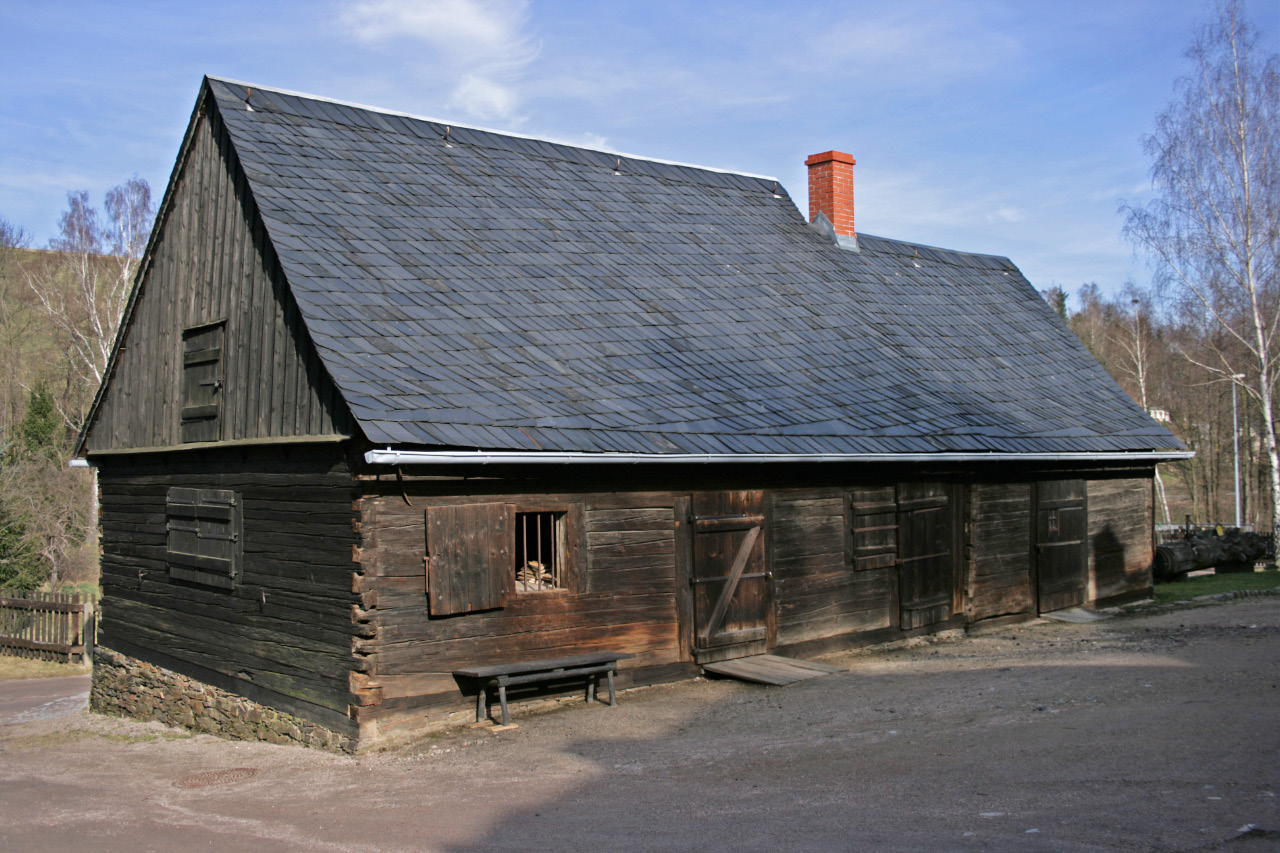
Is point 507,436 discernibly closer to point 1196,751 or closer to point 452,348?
point 452,348

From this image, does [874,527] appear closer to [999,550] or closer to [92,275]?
[999,550]

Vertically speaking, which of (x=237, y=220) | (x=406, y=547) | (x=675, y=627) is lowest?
(x=675, y=627)

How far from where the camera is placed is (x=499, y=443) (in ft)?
30.5

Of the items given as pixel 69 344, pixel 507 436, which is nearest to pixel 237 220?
pixel 507 436

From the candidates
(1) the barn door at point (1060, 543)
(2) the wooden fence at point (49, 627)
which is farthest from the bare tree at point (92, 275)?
(1) the barn door at point (1060, 543)

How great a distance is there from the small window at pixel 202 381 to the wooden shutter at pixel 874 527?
726 centimetres

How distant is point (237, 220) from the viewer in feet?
37.6

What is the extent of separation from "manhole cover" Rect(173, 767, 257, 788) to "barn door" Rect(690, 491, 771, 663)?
4503mm

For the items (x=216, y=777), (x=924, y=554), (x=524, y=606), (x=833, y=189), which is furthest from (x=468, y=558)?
(x=833, y=189)

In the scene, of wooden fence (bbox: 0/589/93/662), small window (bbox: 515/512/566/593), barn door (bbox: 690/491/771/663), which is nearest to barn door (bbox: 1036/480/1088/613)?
barn door (bbox: 690/491/771/663)

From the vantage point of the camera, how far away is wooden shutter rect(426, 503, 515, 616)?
9.31 m

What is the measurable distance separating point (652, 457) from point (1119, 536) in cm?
1051

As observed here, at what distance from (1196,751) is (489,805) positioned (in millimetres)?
4746

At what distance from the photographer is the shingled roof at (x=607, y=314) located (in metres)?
10.1
